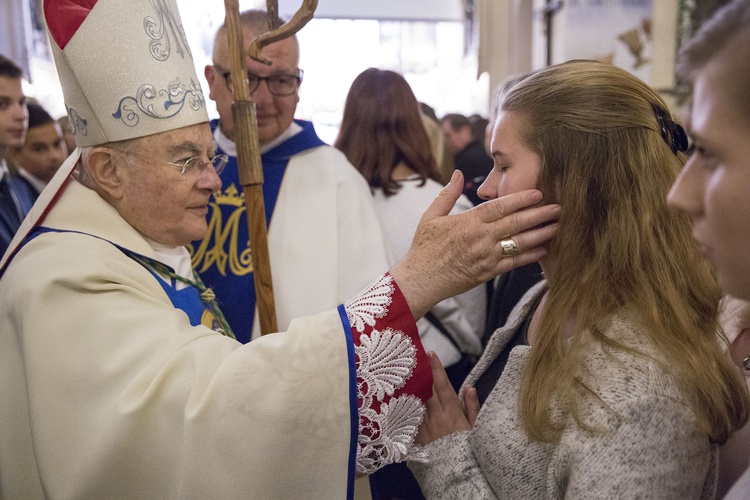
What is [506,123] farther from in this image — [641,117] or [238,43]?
[238,43]

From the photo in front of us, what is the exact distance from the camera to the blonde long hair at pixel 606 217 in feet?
4.88

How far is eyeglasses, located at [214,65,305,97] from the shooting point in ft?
9.21

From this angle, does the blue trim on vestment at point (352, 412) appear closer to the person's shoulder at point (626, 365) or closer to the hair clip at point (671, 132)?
the person's shoulder at point (626, 365)

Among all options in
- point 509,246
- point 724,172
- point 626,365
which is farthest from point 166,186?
point 724,172

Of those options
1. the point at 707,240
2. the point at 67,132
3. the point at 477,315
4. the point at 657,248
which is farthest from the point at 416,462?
the point at 67,132

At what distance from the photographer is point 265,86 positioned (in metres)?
2.81

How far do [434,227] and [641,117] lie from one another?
467 mm

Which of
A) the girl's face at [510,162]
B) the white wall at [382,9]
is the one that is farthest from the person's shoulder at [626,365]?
the white wall at [382,9]

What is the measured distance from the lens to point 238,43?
2.08 m

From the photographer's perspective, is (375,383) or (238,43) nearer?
(375,383)

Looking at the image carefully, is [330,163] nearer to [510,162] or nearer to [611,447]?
[510,162]

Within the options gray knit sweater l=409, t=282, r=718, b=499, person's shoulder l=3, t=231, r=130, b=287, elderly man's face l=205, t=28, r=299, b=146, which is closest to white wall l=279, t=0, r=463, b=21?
elderly man's face l=205, t=28, r=299, b=146

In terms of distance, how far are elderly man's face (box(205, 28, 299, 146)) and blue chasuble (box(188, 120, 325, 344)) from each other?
0.32 ft

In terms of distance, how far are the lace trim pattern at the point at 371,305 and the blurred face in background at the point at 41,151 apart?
3.56 m
